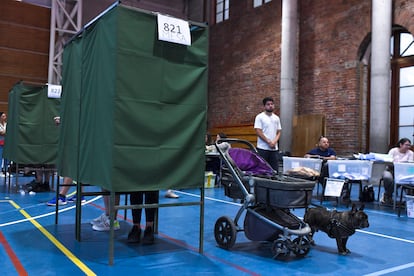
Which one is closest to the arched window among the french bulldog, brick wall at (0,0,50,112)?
the french bulldog

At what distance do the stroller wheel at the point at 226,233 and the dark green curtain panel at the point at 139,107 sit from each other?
517mm

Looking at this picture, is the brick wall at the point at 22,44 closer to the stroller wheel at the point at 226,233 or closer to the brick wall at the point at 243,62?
the brick wall at the point at 243,62

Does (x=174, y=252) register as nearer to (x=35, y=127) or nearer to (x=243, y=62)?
(x=35, y=127)

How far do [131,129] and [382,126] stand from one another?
27.9 ft

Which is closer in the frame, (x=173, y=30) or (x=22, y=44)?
(x=173, y=30)

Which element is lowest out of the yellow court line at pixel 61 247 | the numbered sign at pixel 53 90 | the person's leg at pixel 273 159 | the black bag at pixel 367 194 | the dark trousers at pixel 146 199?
the yellow court line at pixel 61 247

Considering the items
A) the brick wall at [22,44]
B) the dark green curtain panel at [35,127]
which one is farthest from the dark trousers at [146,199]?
the brick wall at [22,44]

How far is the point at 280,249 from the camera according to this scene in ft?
11.3

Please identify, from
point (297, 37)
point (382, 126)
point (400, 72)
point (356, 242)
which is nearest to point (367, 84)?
point (400, 72)

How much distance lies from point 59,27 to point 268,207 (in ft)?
42.8

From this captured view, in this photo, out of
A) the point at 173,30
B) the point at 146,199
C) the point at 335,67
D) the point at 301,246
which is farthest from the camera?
the point at 335,67

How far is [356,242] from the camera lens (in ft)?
13.7

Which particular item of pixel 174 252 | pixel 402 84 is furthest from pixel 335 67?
pixel 174 252

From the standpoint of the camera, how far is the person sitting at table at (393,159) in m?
6.60
